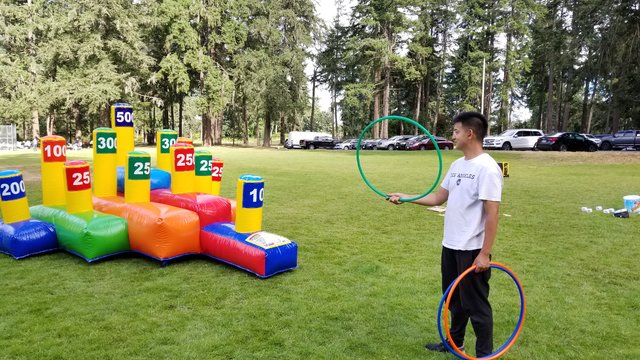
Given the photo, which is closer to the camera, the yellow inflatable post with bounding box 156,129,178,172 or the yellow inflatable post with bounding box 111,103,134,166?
the yellow inflatable post with bounding box 111,103,134,166

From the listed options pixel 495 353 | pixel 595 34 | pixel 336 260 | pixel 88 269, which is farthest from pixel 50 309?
pixel 595 34

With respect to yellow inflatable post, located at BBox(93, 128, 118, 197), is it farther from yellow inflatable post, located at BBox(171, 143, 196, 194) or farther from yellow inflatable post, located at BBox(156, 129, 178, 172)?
yellow inflatable post, located at BBox(171, 143, 196, 194)

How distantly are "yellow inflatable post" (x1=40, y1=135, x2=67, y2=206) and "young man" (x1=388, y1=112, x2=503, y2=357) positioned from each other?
642cm

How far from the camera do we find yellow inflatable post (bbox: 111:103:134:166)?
748 cm

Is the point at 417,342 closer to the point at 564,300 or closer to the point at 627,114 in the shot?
the point at 564,300

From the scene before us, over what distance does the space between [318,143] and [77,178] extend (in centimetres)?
3758

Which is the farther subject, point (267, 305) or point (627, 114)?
point (627, 114)

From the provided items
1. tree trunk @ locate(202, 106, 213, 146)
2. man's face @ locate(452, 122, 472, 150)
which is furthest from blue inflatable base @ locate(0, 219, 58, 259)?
tree trunk @ locate(202, 106, 213, 146)

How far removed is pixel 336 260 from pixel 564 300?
301cm

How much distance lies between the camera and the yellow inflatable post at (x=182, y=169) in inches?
263

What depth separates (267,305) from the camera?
497cm

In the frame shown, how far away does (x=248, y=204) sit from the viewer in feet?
19.9

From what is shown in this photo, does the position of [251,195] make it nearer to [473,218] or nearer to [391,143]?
[473,218]

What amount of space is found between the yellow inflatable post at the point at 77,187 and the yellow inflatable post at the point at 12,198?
0.83 metres
